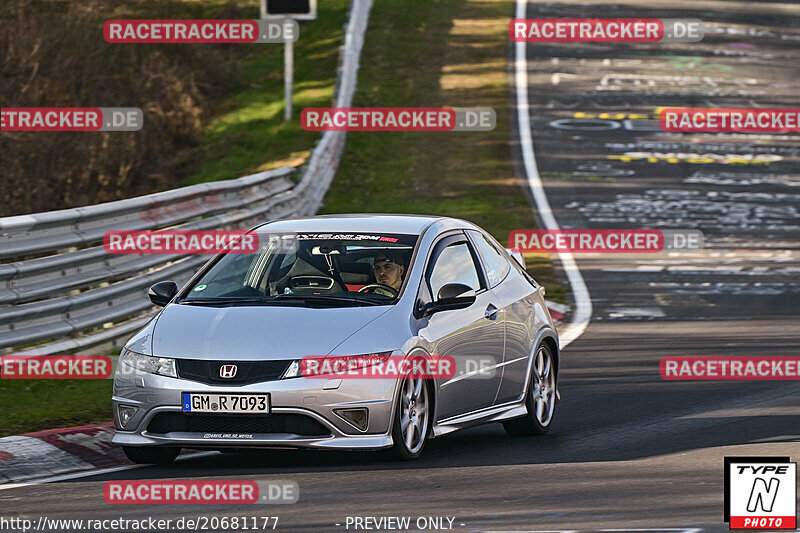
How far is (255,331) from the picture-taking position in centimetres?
911

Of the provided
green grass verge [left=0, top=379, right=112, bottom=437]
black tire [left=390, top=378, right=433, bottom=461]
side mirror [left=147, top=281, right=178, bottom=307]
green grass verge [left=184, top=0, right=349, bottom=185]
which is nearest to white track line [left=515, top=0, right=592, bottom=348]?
green grass verge [left=184, top=0, right=349, bottom=185]

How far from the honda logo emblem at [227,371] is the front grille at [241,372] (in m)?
0.02

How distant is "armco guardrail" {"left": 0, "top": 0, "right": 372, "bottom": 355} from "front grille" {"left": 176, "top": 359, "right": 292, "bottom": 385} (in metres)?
3.79

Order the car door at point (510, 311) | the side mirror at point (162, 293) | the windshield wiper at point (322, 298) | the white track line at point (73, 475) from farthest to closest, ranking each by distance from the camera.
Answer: the car door at point (510, 311), the side mirror at point (162, 293), the windshield wiper at point (322, 298), the white track line at point (73, 475)

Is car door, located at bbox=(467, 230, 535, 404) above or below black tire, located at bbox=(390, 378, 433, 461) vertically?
above

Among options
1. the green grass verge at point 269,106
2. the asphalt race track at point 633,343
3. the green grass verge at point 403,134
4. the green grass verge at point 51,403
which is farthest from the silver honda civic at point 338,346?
the green grass verge at point 269,106

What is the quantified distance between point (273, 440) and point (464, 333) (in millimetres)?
1748

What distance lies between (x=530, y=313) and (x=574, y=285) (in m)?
9.54

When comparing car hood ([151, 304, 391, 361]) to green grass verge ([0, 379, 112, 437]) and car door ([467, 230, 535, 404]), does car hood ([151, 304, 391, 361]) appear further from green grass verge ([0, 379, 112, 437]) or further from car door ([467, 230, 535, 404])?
car door ([467, 230, 535, 404])

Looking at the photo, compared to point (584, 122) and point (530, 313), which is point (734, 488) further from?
point (584, 122)

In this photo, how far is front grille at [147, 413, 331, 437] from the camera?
8875 millimetres

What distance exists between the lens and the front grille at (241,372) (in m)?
8.86

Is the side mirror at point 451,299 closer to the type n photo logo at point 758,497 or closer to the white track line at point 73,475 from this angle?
the white track line at point 73,475

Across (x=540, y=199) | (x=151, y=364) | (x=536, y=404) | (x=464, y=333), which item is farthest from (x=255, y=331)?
(x=540, y=199)
